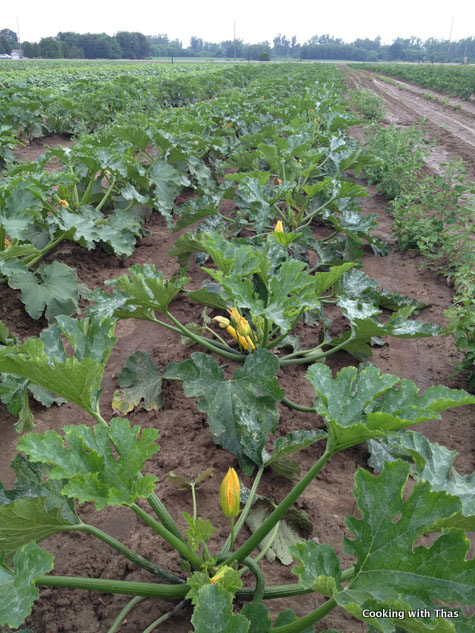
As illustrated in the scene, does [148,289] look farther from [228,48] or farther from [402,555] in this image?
[228,48]

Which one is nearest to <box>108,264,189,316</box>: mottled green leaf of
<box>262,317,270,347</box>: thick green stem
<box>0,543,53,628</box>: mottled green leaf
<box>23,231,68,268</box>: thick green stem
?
<box>262,317,270,347</box>: thick green stem

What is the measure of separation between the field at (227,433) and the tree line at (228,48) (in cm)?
7420

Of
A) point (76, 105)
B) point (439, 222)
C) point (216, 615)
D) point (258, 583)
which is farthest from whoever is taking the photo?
point (76, 105)

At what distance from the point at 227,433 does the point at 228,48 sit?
12775cm

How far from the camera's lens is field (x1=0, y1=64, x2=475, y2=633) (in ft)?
4.10

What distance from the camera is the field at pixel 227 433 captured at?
125cm

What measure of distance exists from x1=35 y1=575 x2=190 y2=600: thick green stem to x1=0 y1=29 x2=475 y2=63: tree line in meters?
77.1

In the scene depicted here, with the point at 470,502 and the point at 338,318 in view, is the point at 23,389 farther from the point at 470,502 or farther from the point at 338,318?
the point at 338,318

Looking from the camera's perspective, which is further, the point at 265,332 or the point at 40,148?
the point at 40,148

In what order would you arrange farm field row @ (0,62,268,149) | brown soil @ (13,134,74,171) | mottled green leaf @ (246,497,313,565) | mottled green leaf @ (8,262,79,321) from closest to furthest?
mottled green leaf @ (246,497,313,565) < mottled green leaf @ (8,262,79,321) < brown soil @ (13,134,74,171) < farm field row @ (0,62,268,149)

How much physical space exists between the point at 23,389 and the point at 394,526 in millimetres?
1618

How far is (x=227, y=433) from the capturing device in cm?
220

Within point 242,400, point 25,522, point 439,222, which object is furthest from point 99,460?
point 439,222

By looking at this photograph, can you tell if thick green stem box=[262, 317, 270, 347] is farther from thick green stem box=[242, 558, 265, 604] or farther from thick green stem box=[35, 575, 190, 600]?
thick green stem box=[35, 575, 190, 600]
